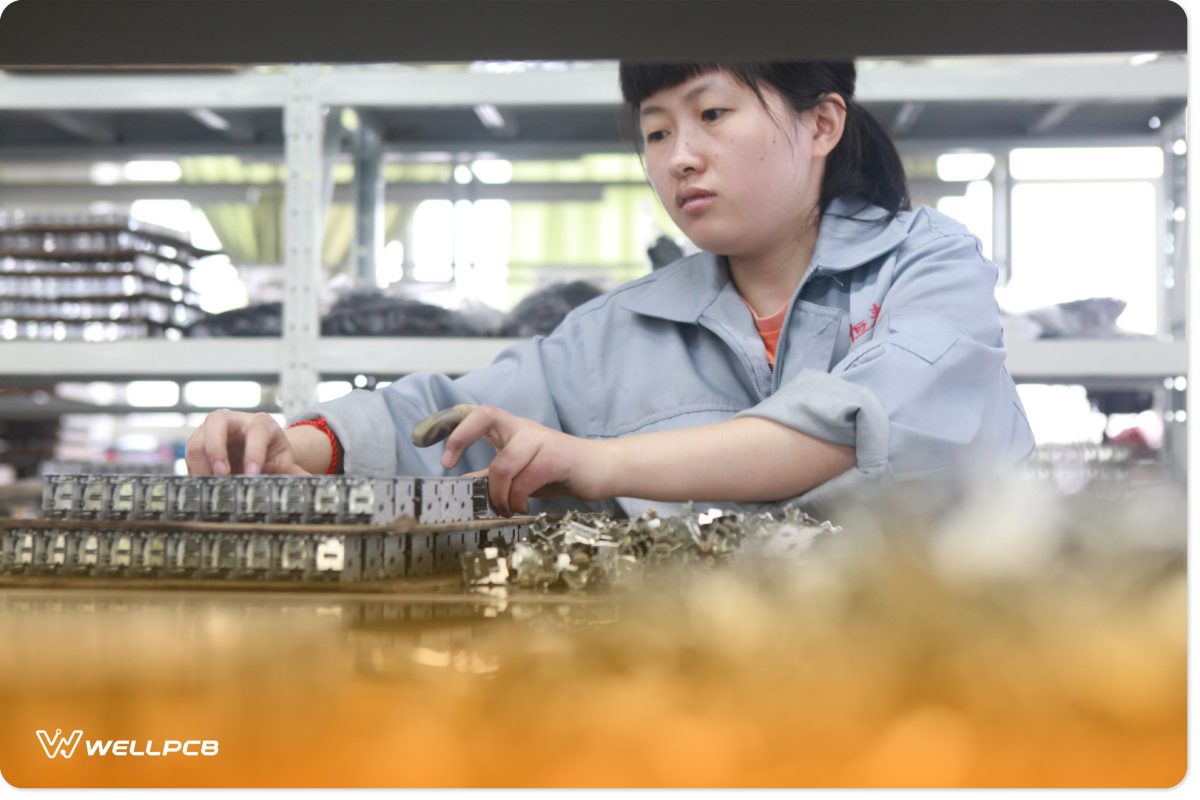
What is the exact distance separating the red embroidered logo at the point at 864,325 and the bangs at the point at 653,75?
159mm

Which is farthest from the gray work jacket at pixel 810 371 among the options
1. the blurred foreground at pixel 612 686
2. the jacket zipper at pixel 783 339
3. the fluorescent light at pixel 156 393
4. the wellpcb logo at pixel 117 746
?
the fluorescent light at pixel 156 393

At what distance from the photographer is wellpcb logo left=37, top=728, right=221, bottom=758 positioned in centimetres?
40

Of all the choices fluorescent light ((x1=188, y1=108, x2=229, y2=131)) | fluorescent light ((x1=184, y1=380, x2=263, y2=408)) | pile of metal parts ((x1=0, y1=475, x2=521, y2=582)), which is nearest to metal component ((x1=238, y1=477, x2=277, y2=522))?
pile of metal parts ((x1=0, y1=475, x2=521, y2=582))

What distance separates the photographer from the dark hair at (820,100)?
599mm

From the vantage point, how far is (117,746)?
0.42 m

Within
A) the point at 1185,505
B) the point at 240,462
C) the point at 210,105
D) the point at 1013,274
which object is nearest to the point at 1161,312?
the point at 1013,274

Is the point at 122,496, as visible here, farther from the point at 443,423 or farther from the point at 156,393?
the point at 156,393

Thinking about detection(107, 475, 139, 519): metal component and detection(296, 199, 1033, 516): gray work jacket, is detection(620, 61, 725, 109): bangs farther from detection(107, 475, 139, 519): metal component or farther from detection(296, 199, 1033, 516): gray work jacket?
detection(107, 475, 139, 519): metal component

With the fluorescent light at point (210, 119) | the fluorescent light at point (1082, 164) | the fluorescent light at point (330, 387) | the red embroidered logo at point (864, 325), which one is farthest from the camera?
the fluorescent light at point (210, 119)

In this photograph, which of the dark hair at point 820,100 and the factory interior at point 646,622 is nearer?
the factory interior at point 646,622

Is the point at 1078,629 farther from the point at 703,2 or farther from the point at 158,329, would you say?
the point at 158,329

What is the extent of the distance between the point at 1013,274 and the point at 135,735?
71 cm

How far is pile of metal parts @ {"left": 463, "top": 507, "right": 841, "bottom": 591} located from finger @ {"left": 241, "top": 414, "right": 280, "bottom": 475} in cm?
16

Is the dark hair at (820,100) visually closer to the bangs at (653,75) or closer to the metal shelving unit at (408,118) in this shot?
the bangs at (653,75)
